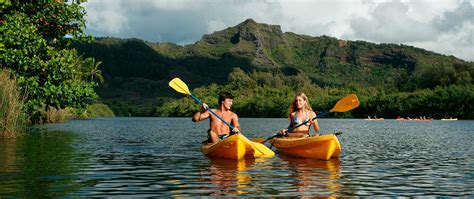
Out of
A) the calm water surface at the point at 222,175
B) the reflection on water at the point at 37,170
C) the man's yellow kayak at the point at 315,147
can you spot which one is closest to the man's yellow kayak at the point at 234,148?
the calm water surface at the point at 222,175

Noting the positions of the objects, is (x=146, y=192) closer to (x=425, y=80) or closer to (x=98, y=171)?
(x=98, y=171)

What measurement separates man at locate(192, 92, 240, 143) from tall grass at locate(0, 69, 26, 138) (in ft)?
26.5

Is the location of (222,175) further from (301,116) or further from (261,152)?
(301,116)

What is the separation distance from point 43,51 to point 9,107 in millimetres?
4803

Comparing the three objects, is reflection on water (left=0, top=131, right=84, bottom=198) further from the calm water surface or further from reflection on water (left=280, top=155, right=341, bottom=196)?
reflection on water (left=280, top=155, right=341, bottom=196)

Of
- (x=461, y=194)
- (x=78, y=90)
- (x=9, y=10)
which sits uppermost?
(x=9, y=10)

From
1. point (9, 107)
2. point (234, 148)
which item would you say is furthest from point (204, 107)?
point (9, 107)

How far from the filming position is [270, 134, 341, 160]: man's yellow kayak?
16797 mm

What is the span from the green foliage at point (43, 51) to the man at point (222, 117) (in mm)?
9980

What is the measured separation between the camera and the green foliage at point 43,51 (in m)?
23.6

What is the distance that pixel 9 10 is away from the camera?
25.4 meters

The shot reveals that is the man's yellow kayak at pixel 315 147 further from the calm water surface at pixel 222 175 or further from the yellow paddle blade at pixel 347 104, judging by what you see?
the yellow paddle blade at pixel 347 104

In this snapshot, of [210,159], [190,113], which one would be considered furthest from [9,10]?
[190,113]

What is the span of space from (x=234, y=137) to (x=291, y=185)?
194 inches
